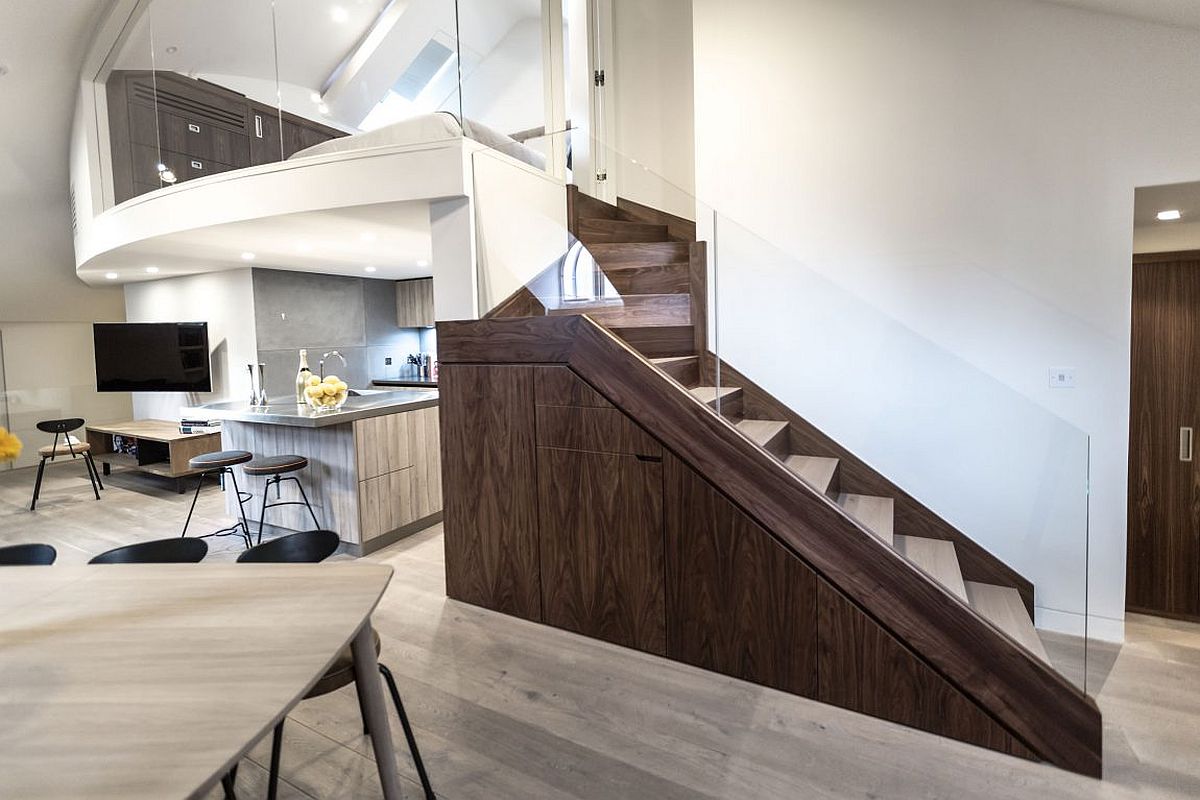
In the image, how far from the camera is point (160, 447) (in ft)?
19.8

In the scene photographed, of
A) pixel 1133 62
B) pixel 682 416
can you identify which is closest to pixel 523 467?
pixel 682 416

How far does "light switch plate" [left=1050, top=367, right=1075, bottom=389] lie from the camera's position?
286 centimetres

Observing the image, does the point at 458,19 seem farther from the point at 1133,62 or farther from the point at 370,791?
the point at 370,791

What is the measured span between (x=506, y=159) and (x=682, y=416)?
1767mm

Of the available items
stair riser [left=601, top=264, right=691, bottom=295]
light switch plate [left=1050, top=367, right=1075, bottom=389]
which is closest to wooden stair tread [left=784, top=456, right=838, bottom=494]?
stair riser [left=601, top=264, right=691, bottom=295]

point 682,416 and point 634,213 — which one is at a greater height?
point 634,213

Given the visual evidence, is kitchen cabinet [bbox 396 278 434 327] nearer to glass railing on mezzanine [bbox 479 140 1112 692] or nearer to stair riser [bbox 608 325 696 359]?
glass railing on mezzanine [bbox 479 140 1112 692]

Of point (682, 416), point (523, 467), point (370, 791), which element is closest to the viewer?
point (370, 791)

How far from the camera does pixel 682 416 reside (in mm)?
2447

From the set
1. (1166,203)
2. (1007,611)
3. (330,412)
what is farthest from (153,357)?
(1166,203)

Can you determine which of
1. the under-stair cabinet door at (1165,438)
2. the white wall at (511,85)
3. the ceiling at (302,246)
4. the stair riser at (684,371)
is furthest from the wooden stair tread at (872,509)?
the white wall at (511,85)

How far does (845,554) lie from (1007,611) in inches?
34.7

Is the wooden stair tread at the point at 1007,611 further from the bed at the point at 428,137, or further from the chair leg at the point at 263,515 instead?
the chair leg at the point at 263,515

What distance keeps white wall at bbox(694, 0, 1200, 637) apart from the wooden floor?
1.62ft
